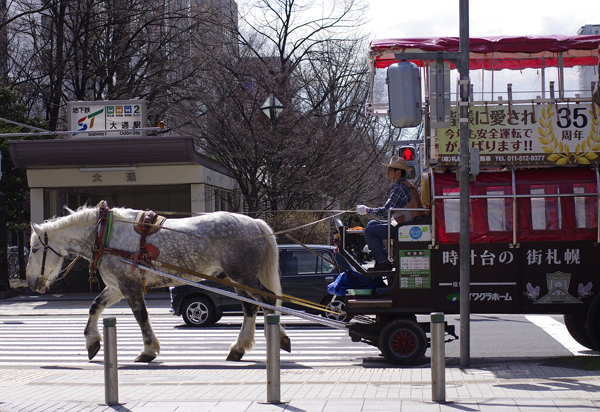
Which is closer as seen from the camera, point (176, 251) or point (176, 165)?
point (176, 251)

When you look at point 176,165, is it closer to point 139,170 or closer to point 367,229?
point 139,170

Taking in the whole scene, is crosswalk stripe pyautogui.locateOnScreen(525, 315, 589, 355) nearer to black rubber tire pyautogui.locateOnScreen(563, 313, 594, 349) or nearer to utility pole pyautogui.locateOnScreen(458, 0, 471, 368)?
black rubber tire pyautogui.locateOnScreen(563, 313, 594, 349)

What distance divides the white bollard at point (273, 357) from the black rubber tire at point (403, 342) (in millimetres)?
2990

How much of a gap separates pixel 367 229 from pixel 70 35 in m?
26.6

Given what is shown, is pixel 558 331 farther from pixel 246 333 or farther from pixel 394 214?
pixel 246 333

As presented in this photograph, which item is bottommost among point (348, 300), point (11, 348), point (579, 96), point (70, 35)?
point (11, 348)

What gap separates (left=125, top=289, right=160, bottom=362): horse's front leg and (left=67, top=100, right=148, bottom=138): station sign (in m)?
15.5

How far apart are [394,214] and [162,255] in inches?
131

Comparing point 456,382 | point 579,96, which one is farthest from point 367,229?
point 579,96

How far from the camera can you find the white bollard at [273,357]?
6.03m

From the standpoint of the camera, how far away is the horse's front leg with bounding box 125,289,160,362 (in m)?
9.25

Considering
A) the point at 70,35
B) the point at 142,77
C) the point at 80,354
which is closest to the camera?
the point at 80,354

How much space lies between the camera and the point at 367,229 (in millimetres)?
8773

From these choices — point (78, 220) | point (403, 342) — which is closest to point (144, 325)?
point (78, 220)
